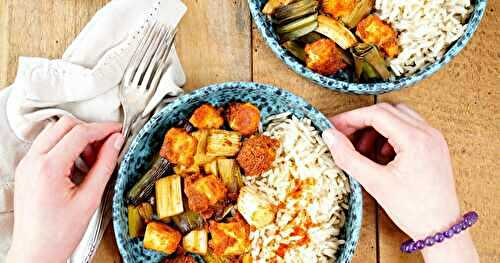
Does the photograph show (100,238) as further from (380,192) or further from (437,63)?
(437,63)

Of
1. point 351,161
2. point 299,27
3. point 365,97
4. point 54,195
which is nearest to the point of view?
point 54,195

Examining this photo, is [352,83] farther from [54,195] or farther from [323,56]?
[54,195]

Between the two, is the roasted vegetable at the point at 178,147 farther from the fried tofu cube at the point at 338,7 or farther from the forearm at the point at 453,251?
the forearm at the point at 453,251

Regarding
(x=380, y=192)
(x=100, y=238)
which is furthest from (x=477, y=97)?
(x=100, y=238)

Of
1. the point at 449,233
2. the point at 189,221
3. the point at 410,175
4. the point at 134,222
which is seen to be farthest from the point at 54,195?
the point at 449,233

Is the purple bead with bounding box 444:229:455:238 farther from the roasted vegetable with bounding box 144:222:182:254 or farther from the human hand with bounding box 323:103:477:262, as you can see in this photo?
the roasted vegetable with bounding box 144:222:182:254

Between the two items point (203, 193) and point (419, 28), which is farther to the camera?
point (419, 28)

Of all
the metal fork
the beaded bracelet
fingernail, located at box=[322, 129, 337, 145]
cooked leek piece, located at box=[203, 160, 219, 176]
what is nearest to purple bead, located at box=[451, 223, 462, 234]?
the beaded bracelet

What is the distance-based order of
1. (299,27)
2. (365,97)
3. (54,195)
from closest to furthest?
(54,195) → (299,27) → (365,97)
